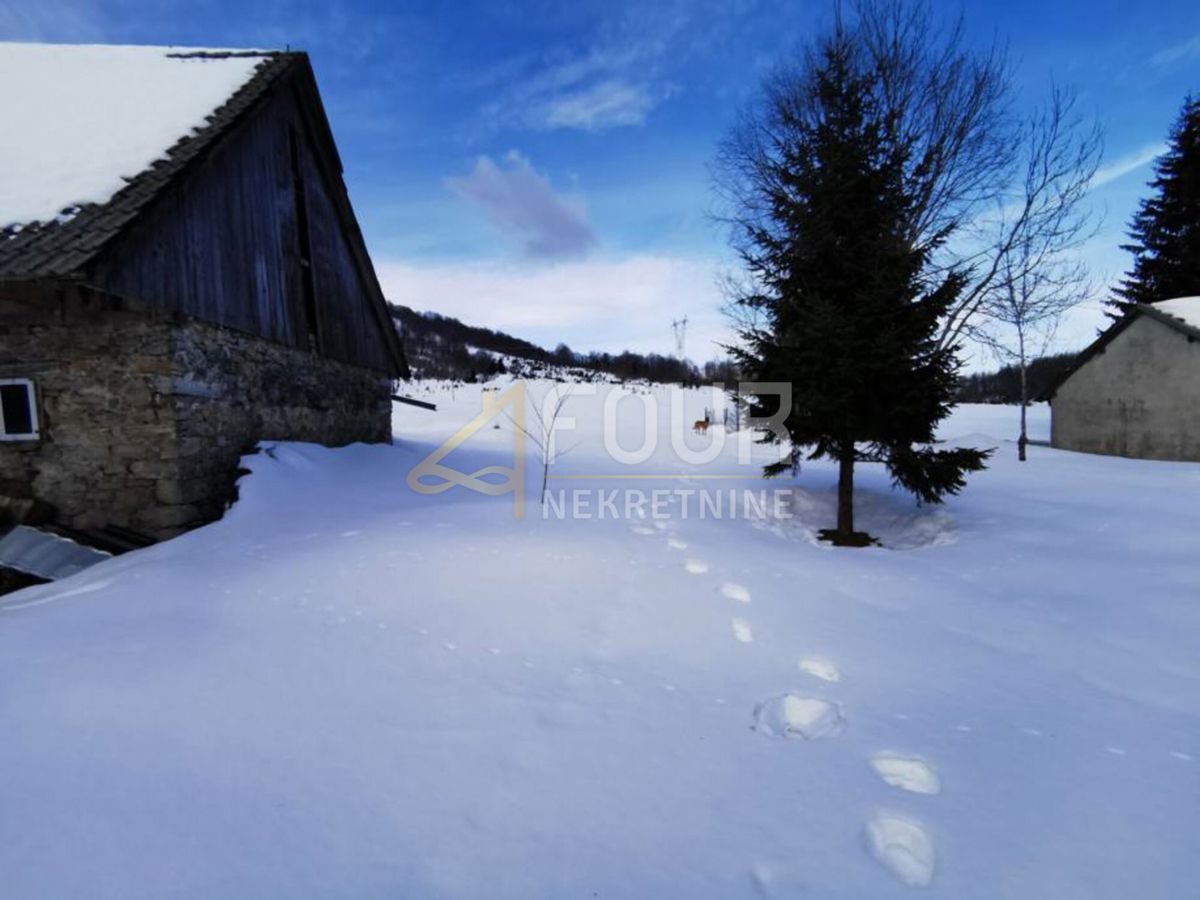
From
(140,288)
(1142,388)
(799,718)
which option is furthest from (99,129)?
(1142,388)

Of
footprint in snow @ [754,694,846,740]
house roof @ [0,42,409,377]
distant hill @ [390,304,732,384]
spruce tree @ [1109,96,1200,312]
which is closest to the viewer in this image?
footprint in snow @ [754,694,846,740]

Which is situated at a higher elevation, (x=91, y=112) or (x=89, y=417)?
(x=91, y=112)

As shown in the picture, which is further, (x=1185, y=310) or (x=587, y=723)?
(x=1185, y=310)

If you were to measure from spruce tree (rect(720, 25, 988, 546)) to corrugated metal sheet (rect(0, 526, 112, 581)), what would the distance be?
25.6 feet

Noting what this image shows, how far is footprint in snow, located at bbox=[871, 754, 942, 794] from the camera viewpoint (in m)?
2.27

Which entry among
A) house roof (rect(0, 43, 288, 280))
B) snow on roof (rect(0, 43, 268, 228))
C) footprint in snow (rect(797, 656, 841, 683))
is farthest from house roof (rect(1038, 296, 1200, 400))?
snow on roof (rect(0, 43, 268, 228))

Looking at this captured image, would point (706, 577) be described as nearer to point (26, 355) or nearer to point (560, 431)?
point (26, 355)

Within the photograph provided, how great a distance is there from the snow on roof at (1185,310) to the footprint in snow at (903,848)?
18.6 m

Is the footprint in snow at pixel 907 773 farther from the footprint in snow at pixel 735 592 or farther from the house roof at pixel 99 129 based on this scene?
the house roof at pixel 99 129

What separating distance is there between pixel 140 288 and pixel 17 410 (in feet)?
7.10

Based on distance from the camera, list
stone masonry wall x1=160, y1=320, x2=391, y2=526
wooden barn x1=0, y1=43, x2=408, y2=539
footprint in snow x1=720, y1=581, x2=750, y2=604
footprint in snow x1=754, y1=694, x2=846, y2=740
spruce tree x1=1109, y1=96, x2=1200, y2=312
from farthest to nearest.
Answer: spruce tree x1=1109, y1=96, x2=1200, y2=312 < stone masonry wall x1=160, y1=320, x2=391, y2=526 < wooden barn x1=0, y1=43, x2=408, y2=539 < footprint in snow x1=720, y1=581, x2=750, y2=604 < footprint in snow x1=754, y1=694, x2=846, y2=740

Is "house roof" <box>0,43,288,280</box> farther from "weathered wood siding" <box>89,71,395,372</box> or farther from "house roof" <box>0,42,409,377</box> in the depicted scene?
"weathered wood siding" <box>89,71,395,372</box>

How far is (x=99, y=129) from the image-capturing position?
22.0 feet

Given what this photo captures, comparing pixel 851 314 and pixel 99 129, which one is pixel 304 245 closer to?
pixel 99 129
